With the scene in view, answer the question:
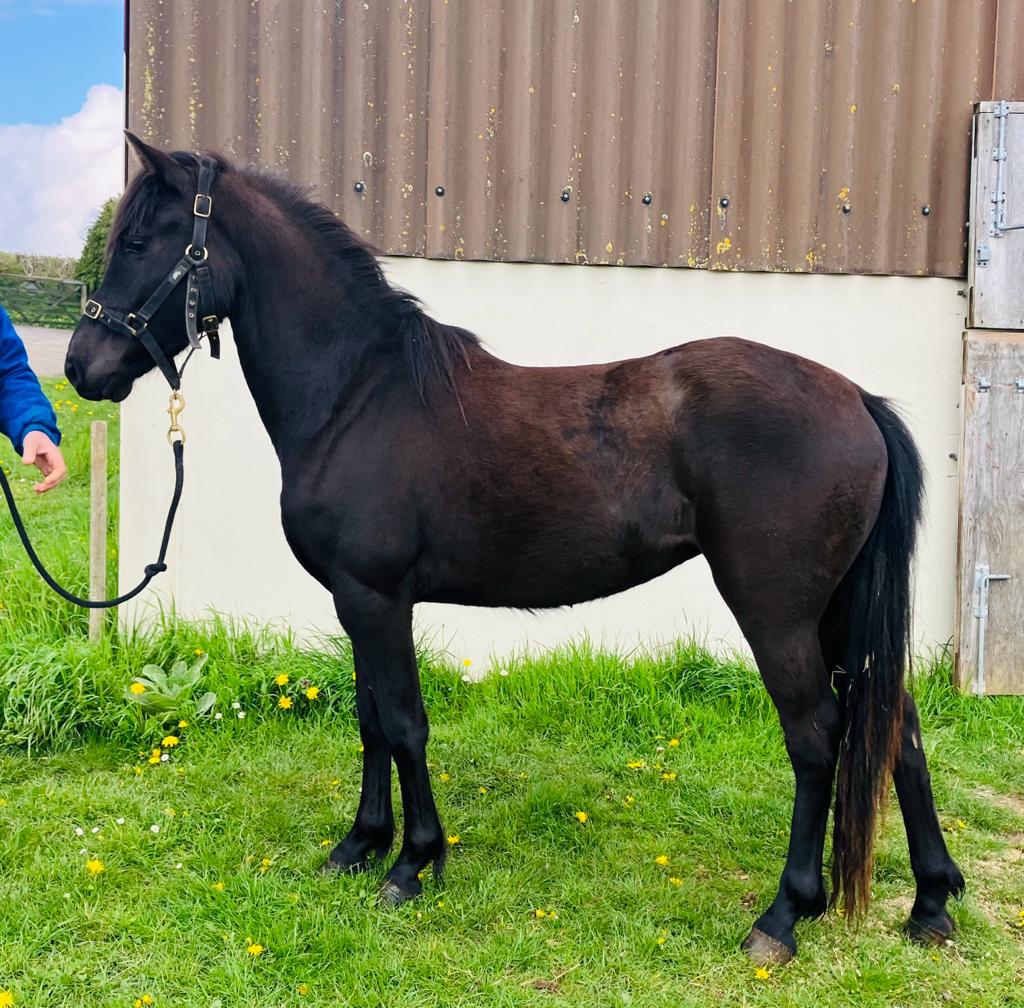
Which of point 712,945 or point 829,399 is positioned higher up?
point 829,399

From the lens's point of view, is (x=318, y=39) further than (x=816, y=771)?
Yes

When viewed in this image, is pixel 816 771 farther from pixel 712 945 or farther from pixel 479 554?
pixel 479 554

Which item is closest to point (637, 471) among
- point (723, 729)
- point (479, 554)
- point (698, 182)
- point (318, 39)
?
point (479, 554)

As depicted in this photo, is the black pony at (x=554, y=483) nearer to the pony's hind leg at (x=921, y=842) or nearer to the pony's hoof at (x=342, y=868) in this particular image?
the pony's hind leg at (x=921, y=842)

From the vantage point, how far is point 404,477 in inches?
124

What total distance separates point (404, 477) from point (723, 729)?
Answer: 2.28 meters

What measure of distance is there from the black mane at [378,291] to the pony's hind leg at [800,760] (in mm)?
1330

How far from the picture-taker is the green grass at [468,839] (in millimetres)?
2895

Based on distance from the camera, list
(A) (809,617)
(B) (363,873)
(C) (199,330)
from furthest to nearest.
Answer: (B) (363,873) → (C) (199,330) → (A) (809,617)

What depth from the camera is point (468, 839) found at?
3.74 m

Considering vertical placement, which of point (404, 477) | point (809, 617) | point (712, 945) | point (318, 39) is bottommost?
point (712, 945)

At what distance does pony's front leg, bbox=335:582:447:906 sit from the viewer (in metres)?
3.17

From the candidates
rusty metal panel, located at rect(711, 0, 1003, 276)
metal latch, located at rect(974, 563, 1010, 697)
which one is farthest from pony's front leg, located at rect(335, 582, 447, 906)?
metal latch, located at rect(974, 563, 1010, 697)

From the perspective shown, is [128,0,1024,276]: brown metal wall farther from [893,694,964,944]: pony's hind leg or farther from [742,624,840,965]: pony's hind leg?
[893,694,964,944]: pony's hind leg
